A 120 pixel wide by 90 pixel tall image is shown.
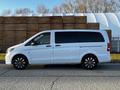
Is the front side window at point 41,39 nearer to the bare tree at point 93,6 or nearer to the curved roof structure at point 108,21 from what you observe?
the curved roof structure at point 108,21

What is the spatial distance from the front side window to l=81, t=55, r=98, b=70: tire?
77.7 inches

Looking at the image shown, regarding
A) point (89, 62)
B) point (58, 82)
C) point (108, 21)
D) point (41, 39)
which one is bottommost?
point (58, 82)

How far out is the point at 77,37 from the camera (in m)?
16.0

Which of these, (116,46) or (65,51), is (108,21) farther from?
(65,51)

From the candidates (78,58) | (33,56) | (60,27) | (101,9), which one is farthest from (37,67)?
(101,9)

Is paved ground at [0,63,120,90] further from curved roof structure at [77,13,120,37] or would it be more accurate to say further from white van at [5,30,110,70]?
curved roof structure at [77,13,120,37]

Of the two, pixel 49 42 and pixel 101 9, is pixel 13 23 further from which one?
pixel 101 9

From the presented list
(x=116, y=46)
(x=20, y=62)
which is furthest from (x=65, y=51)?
(x=116, y=46)

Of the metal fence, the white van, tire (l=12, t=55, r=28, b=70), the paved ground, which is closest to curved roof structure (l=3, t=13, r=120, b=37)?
the metal fence

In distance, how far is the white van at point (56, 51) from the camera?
15648mm

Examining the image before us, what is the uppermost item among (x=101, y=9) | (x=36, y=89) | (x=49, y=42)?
(x=101, y=9)

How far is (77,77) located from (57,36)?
11.6 feet

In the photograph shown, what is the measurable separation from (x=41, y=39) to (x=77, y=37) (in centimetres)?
175

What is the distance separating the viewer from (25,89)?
1009 centimetres
